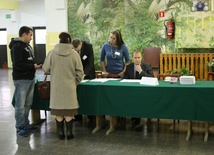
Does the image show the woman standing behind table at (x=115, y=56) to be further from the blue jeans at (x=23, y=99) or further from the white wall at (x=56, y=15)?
the white wall at (x=56, y=15)

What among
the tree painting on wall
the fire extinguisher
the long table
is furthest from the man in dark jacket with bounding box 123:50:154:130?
the tree painting on wall

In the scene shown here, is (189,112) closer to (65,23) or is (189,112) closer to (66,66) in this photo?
(66,66)

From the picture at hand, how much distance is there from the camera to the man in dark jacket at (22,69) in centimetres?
434

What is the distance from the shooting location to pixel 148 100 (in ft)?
13.7

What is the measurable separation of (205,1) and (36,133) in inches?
206

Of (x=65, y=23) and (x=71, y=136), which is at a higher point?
(x=65, y=23)

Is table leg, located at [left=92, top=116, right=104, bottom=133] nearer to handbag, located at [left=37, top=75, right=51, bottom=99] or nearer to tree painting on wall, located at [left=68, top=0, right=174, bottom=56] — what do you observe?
handbag, located at [left=37, top=75, right=51, bottom=99]

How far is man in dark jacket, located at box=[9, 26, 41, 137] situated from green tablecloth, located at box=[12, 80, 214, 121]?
2.30 feet

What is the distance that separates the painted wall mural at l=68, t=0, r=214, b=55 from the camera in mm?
7844

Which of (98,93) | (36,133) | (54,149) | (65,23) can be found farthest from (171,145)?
(65,23)

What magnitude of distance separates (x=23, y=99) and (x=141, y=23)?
16.2 feet

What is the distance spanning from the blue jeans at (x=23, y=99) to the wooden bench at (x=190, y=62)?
4.37 metres

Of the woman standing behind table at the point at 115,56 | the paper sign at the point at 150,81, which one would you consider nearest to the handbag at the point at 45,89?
the paper sign at the point at 150,81

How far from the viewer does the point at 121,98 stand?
14.1ft
